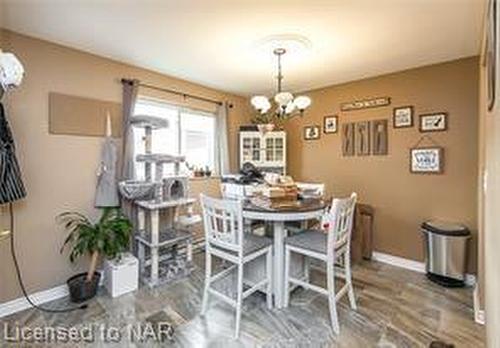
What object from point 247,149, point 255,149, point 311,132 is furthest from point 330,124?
point 247,149

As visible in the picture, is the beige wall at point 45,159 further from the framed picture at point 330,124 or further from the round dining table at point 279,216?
the framed picture at point 330,124

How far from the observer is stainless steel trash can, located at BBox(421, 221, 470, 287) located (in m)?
2.81

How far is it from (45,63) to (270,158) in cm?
300

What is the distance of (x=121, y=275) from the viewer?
2.68 meters

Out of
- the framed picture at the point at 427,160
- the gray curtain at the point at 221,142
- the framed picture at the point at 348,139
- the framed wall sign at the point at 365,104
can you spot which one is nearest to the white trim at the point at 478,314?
the framed picture at the point at 427,160

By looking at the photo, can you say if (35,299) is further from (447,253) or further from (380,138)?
(380,138)

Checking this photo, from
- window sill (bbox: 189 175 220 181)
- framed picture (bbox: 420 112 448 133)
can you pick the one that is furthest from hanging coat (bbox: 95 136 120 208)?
framed picture (bbox: 420 112 448 133)

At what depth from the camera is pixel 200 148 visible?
4.19 m

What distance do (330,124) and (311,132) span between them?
1.12ft

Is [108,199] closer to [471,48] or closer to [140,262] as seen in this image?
[140,262]

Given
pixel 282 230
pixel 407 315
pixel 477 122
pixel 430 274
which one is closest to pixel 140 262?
pixel 282 230

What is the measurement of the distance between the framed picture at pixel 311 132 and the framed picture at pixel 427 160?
132cm

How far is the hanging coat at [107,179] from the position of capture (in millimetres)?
2895

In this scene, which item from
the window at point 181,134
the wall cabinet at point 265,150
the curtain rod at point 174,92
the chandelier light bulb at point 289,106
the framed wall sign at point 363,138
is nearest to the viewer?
the chandelier light bulb at point 289,106
